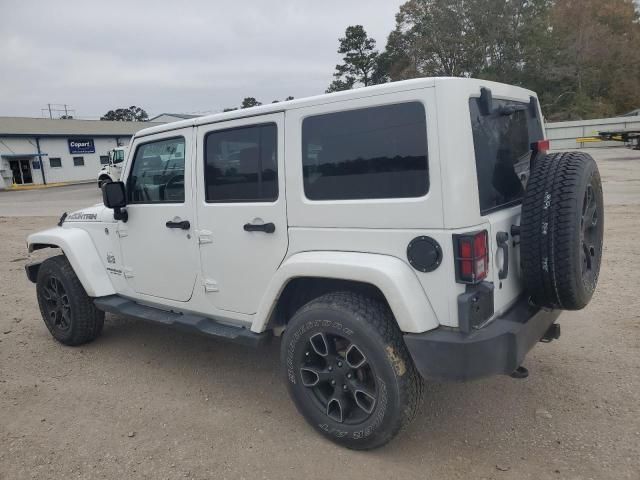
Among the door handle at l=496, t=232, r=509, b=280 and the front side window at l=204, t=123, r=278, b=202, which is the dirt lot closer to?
the door handle at l=496, t=232, r=509, b=280

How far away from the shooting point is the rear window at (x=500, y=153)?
260 centimetres

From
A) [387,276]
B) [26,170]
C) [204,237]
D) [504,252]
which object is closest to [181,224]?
[204,237]

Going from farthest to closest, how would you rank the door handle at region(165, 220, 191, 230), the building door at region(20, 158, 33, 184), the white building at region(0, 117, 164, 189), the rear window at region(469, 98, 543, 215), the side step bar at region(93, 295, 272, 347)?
1. the building door at region(20, 158, 33, 184)
2. the white building at region(0, 117, 164, 189)
3. the door handle at region(165, 220, 191, 230)
4. the side step bar at region(93, 295, 272, 347)
5. the rear window at region(469, 98, 543, 215)

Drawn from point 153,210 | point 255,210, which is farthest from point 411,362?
point 153,210

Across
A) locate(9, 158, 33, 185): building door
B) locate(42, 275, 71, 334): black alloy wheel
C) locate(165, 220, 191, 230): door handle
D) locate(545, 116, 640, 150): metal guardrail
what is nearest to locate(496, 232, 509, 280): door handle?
locate(165, 220, 191, 230): door handle

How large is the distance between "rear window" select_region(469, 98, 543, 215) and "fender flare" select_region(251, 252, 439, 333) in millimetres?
531

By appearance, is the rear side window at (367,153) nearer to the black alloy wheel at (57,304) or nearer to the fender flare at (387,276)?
the fender flare at (387,276)

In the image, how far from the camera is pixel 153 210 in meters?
3.76

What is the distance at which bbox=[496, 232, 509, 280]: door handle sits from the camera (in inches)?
104

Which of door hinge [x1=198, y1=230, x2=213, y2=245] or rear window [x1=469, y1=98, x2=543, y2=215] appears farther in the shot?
door hinge [x1=198, y1=230, x2=213, y2=245]

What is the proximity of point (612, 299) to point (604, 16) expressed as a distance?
176 ft

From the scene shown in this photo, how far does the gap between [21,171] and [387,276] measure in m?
41.3

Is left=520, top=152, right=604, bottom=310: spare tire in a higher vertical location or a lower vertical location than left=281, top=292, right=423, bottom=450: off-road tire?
higher

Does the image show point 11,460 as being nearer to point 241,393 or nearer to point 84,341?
point 241,393
